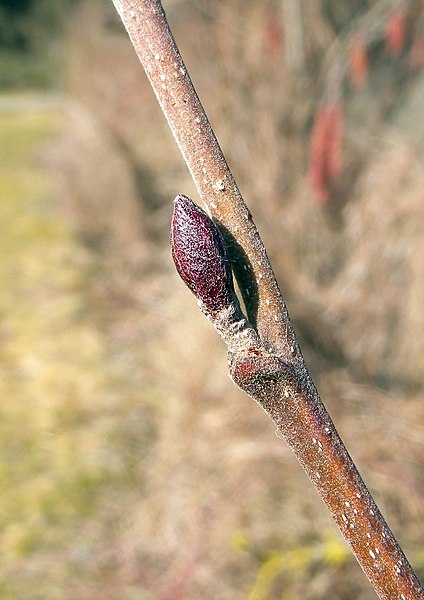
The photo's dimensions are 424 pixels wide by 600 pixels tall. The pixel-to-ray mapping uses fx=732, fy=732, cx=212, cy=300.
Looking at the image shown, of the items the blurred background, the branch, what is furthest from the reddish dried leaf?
the branch

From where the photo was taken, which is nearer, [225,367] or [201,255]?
[201,255]

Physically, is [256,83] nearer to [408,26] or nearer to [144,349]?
[408,26]

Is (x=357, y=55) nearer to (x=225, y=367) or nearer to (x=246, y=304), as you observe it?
(x=225, y=367)

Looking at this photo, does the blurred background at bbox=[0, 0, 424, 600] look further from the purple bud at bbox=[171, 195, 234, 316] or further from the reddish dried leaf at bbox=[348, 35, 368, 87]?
the purple bud at bbox=[171, 195, 234, 316]

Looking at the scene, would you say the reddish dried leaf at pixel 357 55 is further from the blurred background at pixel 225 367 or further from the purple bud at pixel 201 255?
the purple bud at pixel 201 255

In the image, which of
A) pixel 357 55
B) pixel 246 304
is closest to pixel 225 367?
pixel 357 55

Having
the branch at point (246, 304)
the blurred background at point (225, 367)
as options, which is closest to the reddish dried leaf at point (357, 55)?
the blurred background at point (225, 367)
